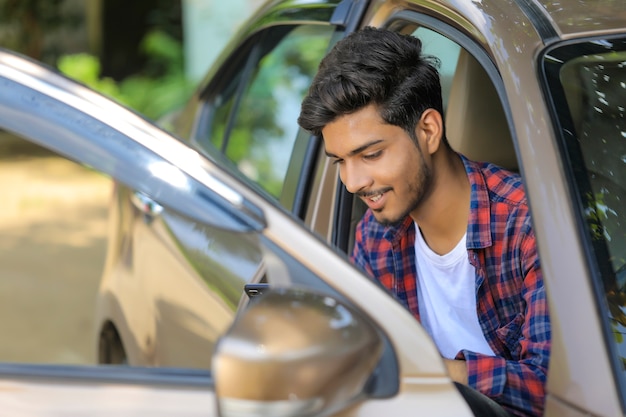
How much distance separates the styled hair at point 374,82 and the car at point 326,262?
0.36ft

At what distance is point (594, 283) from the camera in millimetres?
1694

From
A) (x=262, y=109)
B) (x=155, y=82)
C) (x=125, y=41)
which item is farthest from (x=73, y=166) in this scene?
(x=262, y=109)

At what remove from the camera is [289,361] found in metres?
1.34

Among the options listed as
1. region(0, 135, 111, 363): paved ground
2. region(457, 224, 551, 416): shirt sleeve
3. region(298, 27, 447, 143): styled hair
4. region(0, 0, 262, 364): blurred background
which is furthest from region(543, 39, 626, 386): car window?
region(0, 135, 111, 363): paved ground

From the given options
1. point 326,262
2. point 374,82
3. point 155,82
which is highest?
point 155,82

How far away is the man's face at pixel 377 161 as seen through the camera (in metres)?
2.41

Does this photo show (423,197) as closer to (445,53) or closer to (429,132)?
(429,132)

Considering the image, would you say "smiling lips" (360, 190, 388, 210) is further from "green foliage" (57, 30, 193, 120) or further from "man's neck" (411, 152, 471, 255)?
"green foliage" (57, 30, 193, 120)

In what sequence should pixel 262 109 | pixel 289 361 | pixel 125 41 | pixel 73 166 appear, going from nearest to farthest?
pixel 289 361 < pixel 262 109 < pixel 73 166 < pixel 125 41

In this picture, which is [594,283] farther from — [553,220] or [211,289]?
[211,289]

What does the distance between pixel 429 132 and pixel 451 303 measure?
436 mm

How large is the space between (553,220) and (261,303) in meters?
0.64

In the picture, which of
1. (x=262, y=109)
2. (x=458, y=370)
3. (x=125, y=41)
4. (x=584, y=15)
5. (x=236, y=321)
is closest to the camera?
(x=236, y=321)

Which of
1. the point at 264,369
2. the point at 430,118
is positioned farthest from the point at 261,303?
the point at 430,118
